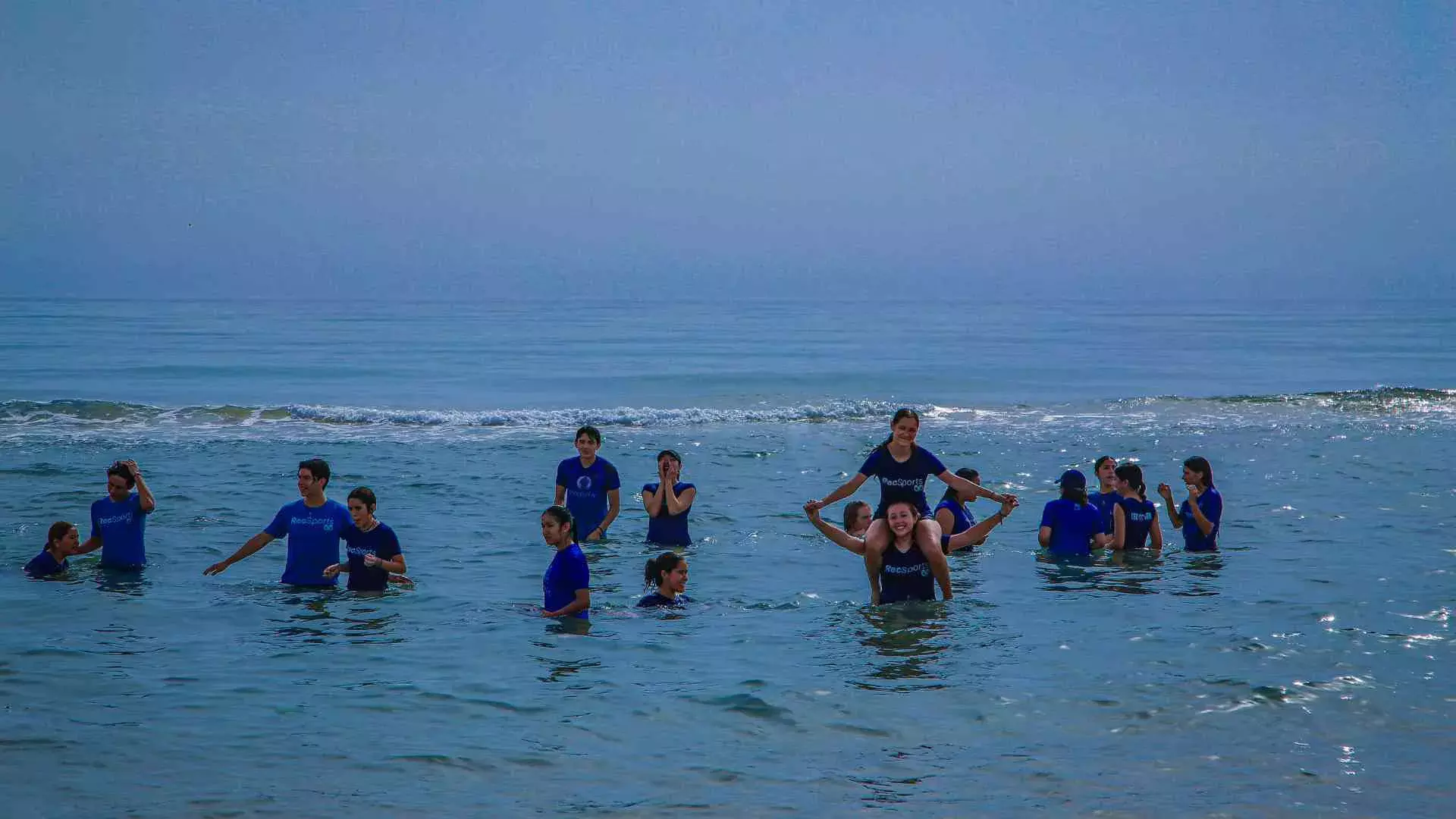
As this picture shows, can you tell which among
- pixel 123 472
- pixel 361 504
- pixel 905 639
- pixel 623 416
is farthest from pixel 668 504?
pixel 623 416

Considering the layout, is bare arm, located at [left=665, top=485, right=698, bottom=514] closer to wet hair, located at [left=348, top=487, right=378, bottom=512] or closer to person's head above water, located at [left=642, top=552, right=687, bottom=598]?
person's head above water, located at [left=642, top=552, right=687, bottom=598]

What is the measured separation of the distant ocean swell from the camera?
29.8 meters

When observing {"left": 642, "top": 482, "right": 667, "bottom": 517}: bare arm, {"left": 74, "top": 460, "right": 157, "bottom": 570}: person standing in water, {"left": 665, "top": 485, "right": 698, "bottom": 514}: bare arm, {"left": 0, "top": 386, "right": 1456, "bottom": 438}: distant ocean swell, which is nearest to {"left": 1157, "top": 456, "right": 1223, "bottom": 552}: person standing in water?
{"left": 665, "top": 485, "right": 698, "bottom": 514}: bare arm

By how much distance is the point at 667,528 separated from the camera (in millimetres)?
14695

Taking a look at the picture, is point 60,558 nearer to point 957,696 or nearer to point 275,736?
point 275,736

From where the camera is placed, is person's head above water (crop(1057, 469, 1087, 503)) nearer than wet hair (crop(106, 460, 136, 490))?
No

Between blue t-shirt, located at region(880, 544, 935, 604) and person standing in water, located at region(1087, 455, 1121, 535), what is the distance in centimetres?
382

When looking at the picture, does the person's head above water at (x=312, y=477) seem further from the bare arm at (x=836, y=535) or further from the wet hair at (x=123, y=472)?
the bare arm at (x=836, y=535)

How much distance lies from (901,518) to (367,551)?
481 cm

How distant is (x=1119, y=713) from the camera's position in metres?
8.38

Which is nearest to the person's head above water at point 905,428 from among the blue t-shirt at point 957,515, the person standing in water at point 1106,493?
the blue t-shirt at point 957,515

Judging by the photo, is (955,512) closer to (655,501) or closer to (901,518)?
(901,518)

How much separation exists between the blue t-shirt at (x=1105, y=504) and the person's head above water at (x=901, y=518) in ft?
13.7

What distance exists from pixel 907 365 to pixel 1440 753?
46.6 metres
